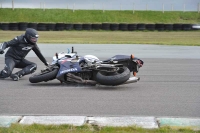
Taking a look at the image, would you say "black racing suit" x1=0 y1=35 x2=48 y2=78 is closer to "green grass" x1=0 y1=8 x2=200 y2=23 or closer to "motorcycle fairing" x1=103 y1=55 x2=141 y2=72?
"motorcycle fairing" x1=103 y1=55 x2=141 y2=72

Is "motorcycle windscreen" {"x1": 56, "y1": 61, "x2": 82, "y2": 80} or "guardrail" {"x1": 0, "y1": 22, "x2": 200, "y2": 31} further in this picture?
"guardrail" {"x1": 0, "y1": 22, "x2": 200, "y2": 31}

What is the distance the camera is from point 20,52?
35.5 ft

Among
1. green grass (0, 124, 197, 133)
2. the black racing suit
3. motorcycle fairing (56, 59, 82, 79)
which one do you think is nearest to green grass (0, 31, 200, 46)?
the black racing suit

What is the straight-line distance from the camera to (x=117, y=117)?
6699 mm

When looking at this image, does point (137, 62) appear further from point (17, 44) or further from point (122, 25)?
point (122, 25)

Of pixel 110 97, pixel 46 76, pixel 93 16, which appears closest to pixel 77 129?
pixel 110 97

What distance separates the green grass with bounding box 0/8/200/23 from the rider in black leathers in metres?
38.7

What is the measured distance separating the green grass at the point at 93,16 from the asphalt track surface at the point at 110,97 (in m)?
39.2

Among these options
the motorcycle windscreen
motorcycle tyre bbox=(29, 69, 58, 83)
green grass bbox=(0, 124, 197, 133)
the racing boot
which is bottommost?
the racing boot

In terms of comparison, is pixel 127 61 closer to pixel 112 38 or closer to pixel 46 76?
pixel 46 76

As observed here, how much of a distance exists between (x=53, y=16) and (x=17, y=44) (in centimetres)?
4157

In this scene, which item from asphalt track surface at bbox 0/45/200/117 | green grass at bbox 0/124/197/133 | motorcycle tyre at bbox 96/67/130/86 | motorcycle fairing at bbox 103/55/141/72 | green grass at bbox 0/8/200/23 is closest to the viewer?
green grass at bbox 0/124/197/133

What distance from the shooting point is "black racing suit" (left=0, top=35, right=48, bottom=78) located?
1067 cm

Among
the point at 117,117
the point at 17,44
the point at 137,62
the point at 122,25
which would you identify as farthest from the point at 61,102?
the point at 122,25
